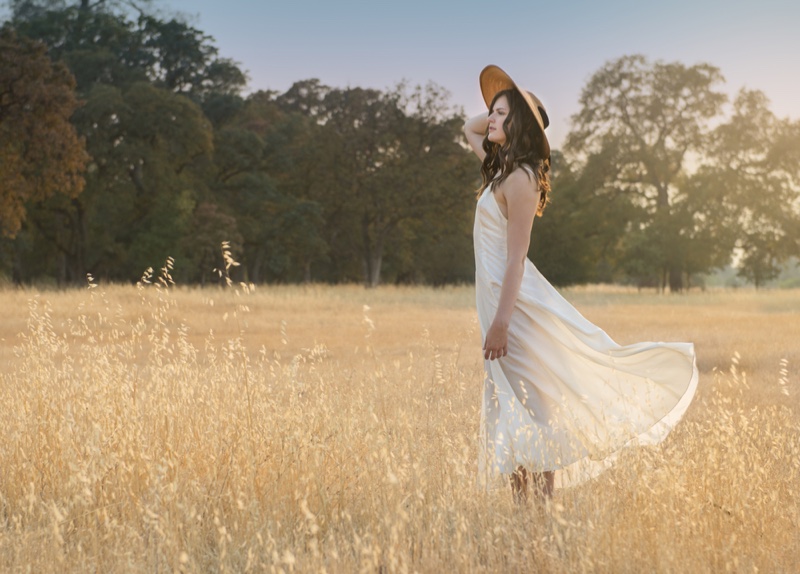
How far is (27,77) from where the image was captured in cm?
2391

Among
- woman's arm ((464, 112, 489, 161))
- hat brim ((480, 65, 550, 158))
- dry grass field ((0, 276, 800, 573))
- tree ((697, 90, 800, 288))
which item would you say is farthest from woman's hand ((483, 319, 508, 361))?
tree ((697, 90, 800, 288))

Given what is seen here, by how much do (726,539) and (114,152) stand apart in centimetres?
3441

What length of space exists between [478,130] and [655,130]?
37980 mm

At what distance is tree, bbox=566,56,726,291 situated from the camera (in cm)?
3925

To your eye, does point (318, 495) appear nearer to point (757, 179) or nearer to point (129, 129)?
point (129, 129)

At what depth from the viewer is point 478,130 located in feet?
15.3

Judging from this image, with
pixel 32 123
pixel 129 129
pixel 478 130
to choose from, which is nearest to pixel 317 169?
pixel 129 129

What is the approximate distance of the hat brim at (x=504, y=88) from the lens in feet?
13.2

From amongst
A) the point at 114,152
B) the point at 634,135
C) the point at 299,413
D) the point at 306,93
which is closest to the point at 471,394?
the point at 299,413

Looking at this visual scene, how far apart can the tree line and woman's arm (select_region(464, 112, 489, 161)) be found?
97.7 feet

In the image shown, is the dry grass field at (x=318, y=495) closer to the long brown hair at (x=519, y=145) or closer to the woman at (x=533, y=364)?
the woman at (x=533, y=364)

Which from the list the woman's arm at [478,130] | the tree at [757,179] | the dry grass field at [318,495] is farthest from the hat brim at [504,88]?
the tree at [757,179]

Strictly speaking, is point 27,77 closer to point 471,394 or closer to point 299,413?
point 471,394

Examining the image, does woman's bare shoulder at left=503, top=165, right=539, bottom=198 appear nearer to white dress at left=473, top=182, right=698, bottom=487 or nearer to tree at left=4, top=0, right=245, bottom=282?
white dress at left=473, top=182, right=698, bottom=487
